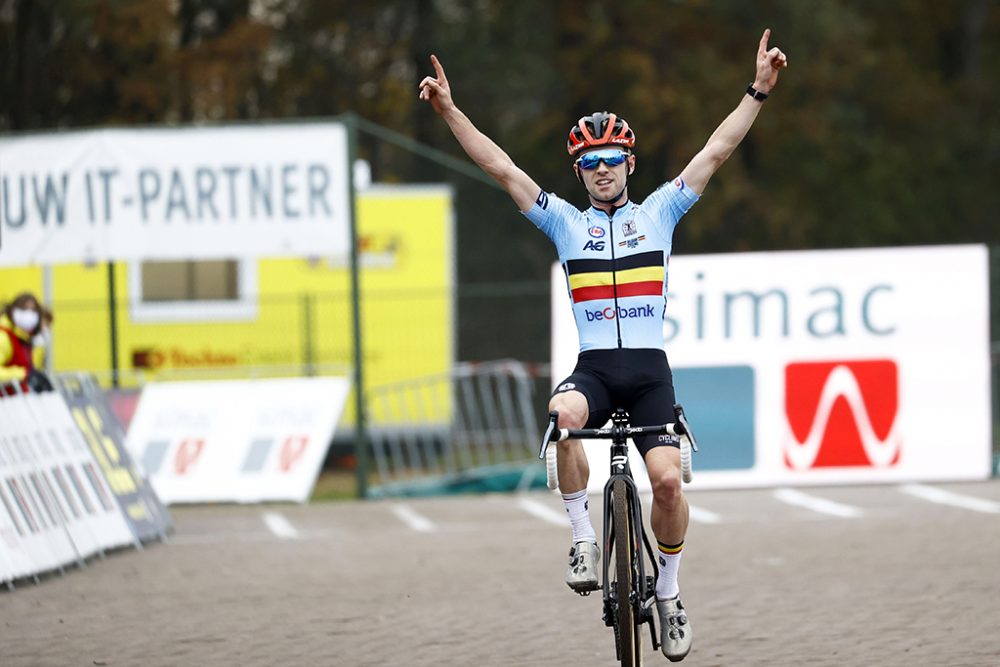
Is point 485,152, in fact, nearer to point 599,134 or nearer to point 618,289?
point 599,134

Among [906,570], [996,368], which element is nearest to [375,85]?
[996,368]

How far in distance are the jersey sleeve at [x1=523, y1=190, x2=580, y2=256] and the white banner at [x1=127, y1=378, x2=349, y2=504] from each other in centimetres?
975

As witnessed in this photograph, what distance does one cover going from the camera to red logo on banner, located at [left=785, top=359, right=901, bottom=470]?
15805mm

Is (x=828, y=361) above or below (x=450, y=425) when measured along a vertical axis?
above

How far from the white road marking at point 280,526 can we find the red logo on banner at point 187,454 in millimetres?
1274

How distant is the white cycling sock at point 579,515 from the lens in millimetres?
7559

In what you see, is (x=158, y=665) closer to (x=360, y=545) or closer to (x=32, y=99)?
(x=360, y=545)

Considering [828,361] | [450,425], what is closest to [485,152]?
[828,361]

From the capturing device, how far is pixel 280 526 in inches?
603

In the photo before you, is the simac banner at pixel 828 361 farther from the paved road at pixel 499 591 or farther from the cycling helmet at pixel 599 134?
the cycling helmet at pixel 599 134

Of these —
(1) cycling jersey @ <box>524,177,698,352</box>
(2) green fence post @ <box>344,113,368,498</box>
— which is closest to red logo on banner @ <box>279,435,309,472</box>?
(2) green fence post @ <box>344,113,368,498</box>

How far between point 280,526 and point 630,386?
26.6 feet

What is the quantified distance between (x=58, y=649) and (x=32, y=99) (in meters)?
22.8

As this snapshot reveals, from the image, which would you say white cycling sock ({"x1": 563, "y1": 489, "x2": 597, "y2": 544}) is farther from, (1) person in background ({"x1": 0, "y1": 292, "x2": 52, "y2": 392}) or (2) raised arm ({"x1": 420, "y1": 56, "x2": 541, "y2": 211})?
(1) person in background ({"x1": 0, "y1": 292, "x2": 52, "y2": 392})
